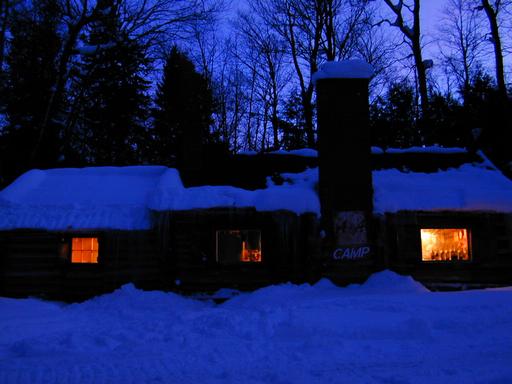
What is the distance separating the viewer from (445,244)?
1184 centimetres

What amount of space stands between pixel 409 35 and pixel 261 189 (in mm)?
16060

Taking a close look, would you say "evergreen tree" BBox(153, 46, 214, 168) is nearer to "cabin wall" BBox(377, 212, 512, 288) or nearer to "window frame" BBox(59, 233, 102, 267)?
"window frame" BBox(59, 233, 102, 267)

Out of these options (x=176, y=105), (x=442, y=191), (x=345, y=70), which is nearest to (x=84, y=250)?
(x=345, y=70)

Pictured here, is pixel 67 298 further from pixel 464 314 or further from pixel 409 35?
pixel 409 35

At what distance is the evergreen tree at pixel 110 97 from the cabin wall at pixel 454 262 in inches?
566

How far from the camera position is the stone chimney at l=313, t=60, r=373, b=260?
36.6 feet

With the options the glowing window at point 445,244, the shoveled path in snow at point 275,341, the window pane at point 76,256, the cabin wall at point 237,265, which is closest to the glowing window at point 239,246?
the cabin wall at point 237,265

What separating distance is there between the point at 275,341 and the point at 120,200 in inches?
290

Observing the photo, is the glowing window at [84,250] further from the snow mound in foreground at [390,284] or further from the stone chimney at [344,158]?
the snow mound in foreground at [390,284]

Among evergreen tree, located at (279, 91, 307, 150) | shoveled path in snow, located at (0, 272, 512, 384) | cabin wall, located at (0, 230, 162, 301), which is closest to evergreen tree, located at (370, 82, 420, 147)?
evergreen tree, located at (279, 91, 307, 150)

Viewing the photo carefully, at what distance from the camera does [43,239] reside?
37.7 feet

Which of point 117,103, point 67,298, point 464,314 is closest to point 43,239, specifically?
point 67,298

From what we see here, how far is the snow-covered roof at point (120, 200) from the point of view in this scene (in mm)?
11109

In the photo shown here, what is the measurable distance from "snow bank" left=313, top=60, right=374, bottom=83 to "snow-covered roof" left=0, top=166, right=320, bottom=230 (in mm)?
2827
